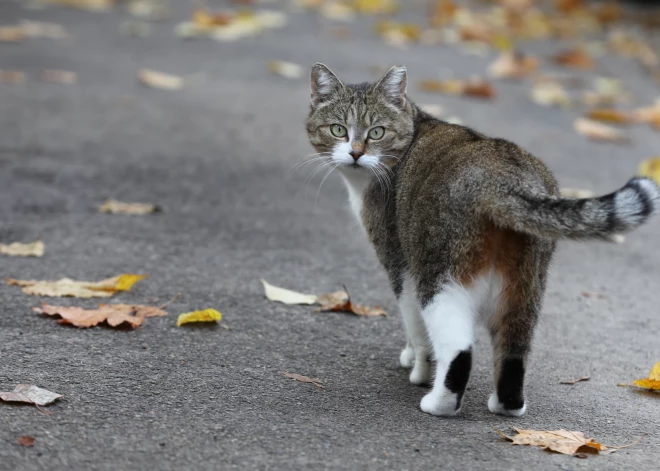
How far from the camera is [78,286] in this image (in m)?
4.81

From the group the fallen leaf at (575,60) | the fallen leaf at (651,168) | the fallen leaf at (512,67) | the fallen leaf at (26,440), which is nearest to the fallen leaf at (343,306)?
the fallen leaf at (26,440)

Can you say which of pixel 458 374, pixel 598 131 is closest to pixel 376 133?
pixel 458 374

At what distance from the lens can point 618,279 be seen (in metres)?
5.70

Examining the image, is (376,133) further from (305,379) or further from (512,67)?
(512,67)

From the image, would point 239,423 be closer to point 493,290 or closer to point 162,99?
point 493,290

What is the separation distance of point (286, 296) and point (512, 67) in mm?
6201

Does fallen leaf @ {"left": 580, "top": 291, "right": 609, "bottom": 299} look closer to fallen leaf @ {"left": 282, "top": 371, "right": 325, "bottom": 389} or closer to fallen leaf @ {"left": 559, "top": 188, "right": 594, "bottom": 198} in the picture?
fallen leaf @ {"left": 559, "top": 188, "right": 594, "bottom": 198}

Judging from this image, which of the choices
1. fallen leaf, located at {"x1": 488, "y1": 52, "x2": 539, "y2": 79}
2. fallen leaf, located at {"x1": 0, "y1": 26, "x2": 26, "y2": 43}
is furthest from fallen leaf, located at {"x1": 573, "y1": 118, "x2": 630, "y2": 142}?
fallen leaf, located at {"x1": 0, "y1": 26, "x2": 26, "y2": 43}

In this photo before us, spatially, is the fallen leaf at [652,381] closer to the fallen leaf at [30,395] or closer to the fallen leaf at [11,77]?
the fallen leaf at [30,395]

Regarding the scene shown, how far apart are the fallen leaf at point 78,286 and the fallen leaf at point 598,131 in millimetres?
4929

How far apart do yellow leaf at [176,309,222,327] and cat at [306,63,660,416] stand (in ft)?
2.79

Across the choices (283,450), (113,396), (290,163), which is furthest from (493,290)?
(290,163)

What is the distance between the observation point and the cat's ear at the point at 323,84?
181 inches

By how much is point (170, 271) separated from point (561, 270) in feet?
7.54
